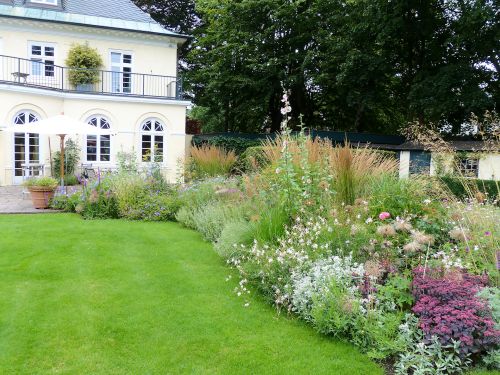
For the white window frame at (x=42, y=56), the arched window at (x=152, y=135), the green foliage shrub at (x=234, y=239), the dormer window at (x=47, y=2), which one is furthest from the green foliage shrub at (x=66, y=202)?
the dormer window at (x=47, y=2)

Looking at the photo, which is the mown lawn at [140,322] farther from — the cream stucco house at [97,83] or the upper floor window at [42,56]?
the upper floor window at [42,56]

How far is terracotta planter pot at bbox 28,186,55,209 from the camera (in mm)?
8930

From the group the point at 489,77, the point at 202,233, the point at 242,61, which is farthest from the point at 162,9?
the point at 202,233

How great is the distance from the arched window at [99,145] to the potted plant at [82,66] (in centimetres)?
164

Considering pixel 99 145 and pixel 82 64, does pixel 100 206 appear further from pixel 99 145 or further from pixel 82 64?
pixel 82 64

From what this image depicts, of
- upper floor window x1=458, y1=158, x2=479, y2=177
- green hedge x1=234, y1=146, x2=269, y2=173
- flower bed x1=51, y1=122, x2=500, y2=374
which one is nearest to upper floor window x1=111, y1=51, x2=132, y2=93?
green hedge x1=234, y1=146, x2=269, y2=173

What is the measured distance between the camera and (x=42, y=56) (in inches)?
651

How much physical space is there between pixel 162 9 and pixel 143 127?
12.3m

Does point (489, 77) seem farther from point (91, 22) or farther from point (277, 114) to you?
point (91, 22)

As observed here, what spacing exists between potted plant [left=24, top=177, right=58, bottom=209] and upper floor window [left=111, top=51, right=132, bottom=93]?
30.6ft

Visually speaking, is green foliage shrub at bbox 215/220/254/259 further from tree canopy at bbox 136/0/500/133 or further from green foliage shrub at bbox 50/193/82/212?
tree canopy at bbox 136/0/500/133

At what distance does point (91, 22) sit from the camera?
1722 centimetres

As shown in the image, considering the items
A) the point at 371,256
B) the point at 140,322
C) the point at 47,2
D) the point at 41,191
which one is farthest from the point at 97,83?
the point at 371,256

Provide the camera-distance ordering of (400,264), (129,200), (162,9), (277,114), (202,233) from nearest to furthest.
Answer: (400,264) < (202,233) < (129,200) < (277,114) < (162,9)
